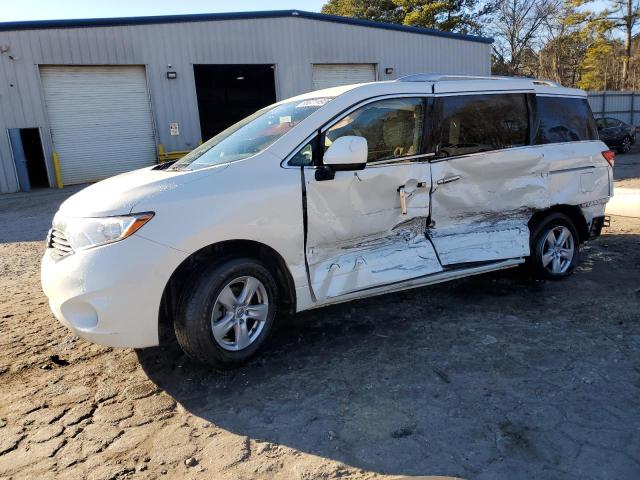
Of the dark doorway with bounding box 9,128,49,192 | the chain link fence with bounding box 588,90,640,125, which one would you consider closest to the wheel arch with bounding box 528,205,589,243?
the dark doorway with bounding box 9,128,49,192

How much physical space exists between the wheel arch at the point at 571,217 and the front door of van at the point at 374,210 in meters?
1.44

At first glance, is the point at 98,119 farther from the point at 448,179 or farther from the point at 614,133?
the point at 614,133

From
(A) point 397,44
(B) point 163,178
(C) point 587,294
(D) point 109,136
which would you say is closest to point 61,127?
(D) point 109,136

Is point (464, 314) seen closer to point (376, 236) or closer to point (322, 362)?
point (376, 236)

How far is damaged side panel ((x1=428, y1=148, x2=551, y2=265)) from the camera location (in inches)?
176

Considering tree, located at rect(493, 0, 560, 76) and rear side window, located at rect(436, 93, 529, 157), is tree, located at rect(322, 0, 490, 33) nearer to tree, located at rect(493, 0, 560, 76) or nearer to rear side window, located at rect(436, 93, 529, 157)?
tree, located at rect(493, 0, 560, 76)

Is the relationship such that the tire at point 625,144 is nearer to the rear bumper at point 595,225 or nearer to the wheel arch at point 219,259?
the rear bumper at point 595,225

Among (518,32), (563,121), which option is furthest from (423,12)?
(563,121)

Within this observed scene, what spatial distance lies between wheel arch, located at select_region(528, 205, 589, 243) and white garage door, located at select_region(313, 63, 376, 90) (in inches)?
641

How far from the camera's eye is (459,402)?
3.14 metres

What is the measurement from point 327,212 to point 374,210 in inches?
17.5

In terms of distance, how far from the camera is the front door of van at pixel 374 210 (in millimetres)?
3840

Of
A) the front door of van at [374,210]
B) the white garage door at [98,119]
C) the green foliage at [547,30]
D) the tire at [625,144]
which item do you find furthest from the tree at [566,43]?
the front door of van at [374,210]

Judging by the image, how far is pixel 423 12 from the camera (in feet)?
119
